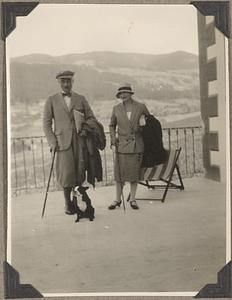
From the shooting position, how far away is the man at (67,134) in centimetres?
184

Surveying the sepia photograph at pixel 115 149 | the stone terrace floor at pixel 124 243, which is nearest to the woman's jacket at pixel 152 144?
the sepia photograph at pixel 115 149

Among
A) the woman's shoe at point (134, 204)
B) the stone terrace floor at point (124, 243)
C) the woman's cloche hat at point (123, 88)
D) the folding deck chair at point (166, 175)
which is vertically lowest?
the stone terrace floor at point (124, 243)

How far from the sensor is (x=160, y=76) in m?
1.84

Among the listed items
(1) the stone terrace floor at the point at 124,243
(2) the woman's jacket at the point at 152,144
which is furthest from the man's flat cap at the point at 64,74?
(1) the stone terrace floor at the point at 124,243

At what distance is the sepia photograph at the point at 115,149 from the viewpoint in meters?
1.83

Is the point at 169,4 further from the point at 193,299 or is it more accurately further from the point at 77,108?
the point at 193,299

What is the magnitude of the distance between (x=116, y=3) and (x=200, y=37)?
36 centimetres

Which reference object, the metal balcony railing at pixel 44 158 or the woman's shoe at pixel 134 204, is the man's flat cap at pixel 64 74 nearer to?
the metal balcony railing at pixel 44 158

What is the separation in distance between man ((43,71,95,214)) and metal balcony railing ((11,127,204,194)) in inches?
1.6

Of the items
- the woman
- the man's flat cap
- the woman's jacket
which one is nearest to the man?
the man's flat cap

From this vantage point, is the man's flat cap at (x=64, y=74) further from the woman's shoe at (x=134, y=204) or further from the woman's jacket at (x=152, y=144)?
the woman's shoe at (x=134, y=204)

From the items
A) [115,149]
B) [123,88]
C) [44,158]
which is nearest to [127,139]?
[115,149]

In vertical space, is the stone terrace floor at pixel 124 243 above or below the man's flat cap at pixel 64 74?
below

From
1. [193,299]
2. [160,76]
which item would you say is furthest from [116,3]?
[193,299]
